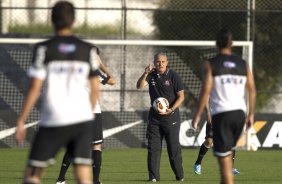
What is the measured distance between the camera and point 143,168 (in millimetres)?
18719

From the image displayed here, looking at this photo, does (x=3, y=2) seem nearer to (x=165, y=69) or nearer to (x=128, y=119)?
(x=128, y=119)

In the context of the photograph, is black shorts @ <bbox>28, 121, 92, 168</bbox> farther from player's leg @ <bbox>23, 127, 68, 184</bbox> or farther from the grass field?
the grass field

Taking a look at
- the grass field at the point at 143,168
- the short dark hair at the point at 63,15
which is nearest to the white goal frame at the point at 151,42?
the grass field at the point at 143,168

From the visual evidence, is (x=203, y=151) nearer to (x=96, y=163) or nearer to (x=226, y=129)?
(x=96, y=163)

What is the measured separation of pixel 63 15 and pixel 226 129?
2.91 m

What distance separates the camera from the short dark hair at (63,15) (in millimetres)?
9039

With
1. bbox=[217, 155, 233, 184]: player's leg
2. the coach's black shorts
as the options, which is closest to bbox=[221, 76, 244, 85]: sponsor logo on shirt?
the coach's black shorts

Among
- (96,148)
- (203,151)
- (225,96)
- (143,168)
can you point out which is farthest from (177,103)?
(225,96)

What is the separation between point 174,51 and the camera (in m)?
28.2

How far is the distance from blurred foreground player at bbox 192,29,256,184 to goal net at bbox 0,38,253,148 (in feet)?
40.5

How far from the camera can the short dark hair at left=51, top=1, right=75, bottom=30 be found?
9039 mm

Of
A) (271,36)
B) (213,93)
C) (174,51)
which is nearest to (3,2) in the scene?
(174,51)

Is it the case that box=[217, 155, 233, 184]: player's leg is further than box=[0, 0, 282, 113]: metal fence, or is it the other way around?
box=[0, 0, 282, 113]: metal fence

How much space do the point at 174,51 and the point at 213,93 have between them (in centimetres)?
1716
